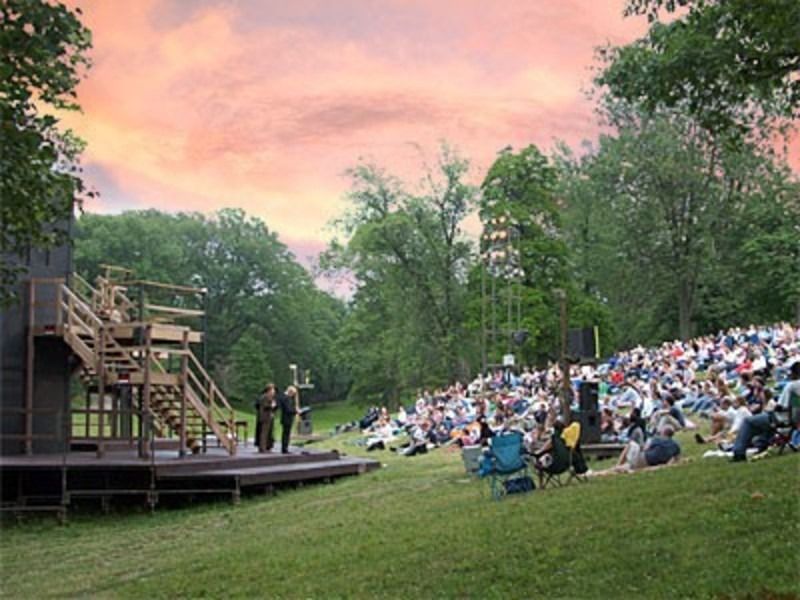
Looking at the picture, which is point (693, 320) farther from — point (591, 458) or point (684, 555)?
point (684, 555)

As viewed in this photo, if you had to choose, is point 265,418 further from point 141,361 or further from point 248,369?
point 248,369

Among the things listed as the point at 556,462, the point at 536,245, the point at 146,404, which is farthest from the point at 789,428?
the point at 536,245

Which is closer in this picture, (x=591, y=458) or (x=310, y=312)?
(x=591, y=458)

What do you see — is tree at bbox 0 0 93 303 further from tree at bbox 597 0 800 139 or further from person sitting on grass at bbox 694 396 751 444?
person sitting on grass at bbox 694 396 751 444

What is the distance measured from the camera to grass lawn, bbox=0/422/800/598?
27.5 feet

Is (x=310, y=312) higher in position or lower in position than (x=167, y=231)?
lower

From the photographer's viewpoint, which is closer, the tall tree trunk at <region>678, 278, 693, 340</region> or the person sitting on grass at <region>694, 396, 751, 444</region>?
the person sitting on grass at <region>694, 396, 751, 444</region>

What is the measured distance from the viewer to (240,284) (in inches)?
2675

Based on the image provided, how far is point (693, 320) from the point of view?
50.6 meters

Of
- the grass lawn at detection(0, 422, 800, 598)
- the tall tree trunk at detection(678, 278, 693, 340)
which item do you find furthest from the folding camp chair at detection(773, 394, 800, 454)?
the tall tree trunk at detection(678, 278, 693, 340)

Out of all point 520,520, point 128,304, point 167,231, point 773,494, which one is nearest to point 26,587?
point 520,520

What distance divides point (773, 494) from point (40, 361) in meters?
15.6

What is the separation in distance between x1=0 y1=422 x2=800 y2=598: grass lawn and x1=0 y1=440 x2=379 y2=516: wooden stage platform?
1.10 meters

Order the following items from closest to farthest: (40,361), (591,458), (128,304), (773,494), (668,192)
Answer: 1. (773,494)
2. (591,458)
3. (40,361)
4. (128,304)
5. (668,192)
